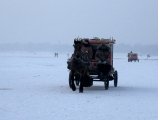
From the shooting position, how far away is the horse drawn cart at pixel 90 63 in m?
19.6

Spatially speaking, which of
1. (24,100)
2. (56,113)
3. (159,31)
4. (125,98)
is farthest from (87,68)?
(159,31)

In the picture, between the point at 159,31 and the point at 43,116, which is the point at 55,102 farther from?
the point at 159,31

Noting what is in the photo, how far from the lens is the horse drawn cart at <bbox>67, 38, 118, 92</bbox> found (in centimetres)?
1956

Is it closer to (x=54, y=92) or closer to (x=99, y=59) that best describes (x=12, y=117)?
(x=54, y=92)

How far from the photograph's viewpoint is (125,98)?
1723 centimetres

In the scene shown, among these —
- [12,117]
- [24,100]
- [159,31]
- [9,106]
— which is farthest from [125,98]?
[159,31]

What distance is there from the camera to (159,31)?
279 inches

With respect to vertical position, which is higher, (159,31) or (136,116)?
(159,31)

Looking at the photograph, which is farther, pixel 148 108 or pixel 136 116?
pixel 148 108

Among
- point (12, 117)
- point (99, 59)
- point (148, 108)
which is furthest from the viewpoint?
point (99, 59)

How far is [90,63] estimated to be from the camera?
20562 millimetres

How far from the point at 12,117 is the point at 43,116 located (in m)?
0.79

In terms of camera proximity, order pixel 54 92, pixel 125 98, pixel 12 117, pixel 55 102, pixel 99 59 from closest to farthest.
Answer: pixel 12 117, pixel 55 102, pixel 125 98, pixel 54 92, pixel 99 59

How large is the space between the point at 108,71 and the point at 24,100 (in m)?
5.54
